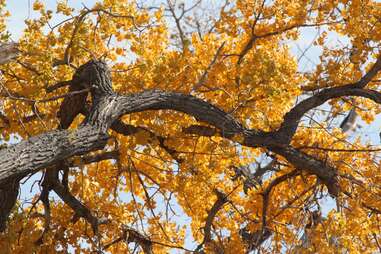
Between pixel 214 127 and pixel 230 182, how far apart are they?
2123 mm

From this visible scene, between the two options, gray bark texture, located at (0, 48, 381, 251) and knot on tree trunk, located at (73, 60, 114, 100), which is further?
knot on tree trunk, located at (73, 60, 114, 100)

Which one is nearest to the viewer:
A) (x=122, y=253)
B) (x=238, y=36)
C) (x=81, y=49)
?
(x=81, y=49)

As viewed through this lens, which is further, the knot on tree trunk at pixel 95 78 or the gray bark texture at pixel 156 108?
the knot on tree trunk at pixel 95 78

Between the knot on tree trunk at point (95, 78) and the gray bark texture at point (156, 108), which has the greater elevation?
the knot on tree trunk at point (95, 78)

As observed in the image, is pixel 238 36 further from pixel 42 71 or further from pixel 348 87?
pixel 42 71

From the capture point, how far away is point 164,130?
6922 millimetres

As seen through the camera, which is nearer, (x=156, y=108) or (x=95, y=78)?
(x=156, y=108)

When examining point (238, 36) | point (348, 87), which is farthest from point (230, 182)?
point (348, 87)

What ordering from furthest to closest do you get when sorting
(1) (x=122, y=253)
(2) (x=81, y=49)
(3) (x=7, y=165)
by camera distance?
(1) (x=122, y=253), (2) (x=81, y=49), (3) (x=7, y=165)

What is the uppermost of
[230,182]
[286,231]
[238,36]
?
[238,36]

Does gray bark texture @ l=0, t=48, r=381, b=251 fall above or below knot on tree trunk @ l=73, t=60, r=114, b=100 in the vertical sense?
below

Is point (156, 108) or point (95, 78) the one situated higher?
point (95, 78)

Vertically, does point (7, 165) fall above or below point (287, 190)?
below

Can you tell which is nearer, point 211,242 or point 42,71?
point 42,71
